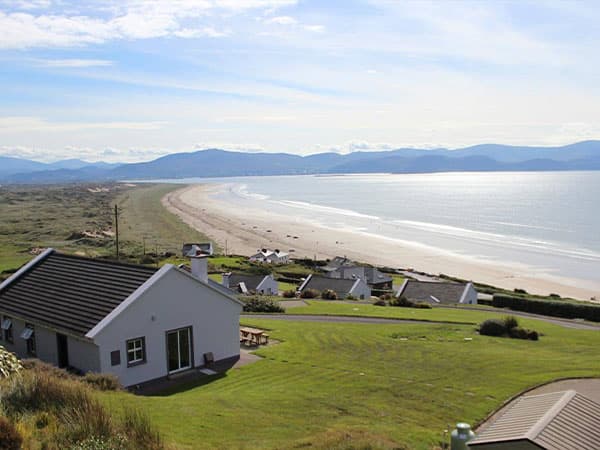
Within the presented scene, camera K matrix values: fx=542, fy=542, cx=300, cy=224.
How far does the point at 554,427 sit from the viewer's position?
7.91 metres

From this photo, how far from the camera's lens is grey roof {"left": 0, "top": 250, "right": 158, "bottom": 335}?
1812cm

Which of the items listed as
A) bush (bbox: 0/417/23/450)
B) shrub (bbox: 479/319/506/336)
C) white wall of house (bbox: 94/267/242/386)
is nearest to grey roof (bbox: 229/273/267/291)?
shrub (bbox: 479/319/506/336)

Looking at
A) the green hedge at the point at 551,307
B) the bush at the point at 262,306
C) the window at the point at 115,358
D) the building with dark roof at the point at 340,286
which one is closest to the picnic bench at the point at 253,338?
the window at the point at 115,358

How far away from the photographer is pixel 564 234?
92.4m

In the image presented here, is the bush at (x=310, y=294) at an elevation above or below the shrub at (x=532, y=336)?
below

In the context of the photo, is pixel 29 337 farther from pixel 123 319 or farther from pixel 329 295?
pixel 329 295

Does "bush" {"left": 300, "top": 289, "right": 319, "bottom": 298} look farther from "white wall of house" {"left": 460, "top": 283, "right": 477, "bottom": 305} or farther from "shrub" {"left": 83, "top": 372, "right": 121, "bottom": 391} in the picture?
"shrub" {"left": 83, "top": 372, "right": 121, "bottom": 391}

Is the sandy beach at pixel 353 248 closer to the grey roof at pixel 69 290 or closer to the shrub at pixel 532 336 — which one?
the shrub at pixel 532 336

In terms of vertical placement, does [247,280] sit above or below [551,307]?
above

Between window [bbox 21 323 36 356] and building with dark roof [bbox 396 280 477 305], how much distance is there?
33.2 m

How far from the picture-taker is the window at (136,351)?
17469 millimetres

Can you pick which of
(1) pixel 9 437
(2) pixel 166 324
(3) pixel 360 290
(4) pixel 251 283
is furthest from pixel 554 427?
(3) pixel 360 290

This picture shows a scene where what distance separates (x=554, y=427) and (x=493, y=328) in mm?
20861

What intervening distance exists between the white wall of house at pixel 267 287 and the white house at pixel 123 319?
26.2 metres
